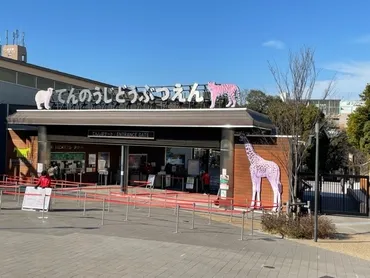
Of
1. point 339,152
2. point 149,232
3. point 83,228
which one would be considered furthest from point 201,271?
point 339,152

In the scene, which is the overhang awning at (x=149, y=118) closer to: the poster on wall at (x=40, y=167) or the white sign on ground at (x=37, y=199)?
the poster on wall at (x=40, y=167)

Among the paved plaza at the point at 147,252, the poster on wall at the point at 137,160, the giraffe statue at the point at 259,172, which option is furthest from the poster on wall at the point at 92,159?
the paved plaza at the point at 147,252

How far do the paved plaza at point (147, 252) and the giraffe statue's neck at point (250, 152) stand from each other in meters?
6.36

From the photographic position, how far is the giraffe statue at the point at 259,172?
20609 millimetres

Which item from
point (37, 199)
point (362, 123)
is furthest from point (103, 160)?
point (362, 123)

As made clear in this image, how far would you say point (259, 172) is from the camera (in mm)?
21031

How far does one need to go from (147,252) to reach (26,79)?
2801cm

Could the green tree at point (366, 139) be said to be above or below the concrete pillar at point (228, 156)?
above

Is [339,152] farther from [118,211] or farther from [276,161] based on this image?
[118,211]

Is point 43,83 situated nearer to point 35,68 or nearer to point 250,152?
point 35,68

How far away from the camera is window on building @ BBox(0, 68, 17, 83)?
105 ft

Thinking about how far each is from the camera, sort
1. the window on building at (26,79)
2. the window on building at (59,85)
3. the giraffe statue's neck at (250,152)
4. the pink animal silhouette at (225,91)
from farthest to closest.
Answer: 1. the window on building at (59,85)
2. the window on building at (26,79)
3. the pink animal silhouette at (225,91)
4. the giraffe statue's neck at (250,152)

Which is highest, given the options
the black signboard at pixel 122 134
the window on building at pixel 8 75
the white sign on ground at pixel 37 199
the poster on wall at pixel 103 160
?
the window on building at pixel 8 75

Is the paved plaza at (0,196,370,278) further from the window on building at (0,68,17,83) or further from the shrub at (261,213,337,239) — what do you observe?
the window on building at (0,68,17,83)
